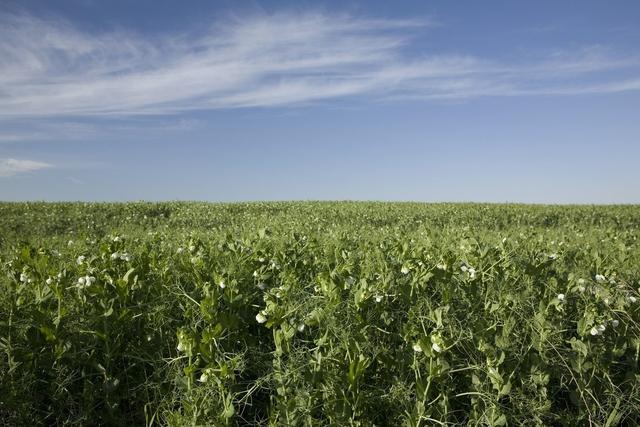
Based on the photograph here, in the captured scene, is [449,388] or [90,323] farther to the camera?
[90,323]

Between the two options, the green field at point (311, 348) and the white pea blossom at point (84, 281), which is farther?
the white pea blossom at point (84, 281)

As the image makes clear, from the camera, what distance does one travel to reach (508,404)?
3.58m

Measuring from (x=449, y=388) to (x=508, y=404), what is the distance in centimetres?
58

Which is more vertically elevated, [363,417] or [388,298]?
[388,298]

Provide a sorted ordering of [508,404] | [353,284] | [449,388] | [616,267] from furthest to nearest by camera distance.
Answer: [616,267] < [353,284] < [508,404] < [449,388]


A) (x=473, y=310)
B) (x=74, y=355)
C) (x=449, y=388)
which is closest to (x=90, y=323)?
(x=74, y=355)

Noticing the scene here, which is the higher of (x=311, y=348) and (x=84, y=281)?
(x=84, y=281)

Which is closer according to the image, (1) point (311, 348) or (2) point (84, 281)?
(1) point (311, 348)

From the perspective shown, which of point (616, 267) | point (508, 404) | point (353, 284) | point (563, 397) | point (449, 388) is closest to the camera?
point (449, 388)

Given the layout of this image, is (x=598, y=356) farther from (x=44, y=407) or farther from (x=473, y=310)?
(x=44, y=407)

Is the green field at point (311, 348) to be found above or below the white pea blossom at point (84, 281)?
below

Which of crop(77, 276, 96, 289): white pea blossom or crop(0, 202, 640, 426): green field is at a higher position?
crop(77, 276, 96, 289): white pea blossom

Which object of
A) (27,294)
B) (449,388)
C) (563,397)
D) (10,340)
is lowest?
(563,397)

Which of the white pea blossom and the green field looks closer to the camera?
the green field
